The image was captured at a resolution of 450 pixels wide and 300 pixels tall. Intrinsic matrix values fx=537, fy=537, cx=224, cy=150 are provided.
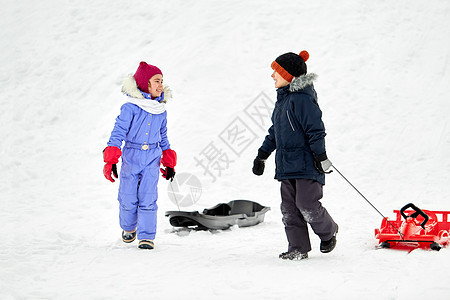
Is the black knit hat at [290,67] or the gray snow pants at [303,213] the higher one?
the black knit hat at [290,67]

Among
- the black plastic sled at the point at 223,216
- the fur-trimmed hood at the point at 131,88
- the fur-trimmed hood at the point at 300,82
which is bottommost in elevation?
the black plastic sled at the point at 223,216

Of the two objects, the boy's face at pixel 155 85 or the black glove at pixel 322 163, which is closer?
the black glove at pixel 322 163

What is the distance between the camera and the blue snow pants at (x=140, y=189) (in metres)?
5.00

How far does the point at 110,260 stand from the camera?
4.48 meters

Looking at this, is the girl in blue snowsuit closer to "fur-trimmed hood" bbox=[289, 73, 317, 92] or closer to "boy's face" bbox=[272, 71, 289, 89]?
"boy's face" bbox=[272, 71, 289, 89]

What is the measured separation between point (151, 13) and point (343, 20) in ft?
13.9

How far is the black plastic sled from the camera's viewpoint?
19.2ft

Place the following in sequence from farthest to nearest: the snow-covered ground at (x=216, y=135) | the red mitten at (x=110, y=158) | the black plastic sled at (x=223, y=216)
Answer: the black plastic sled at (x=223, y=216)
the red mitten at (x=110, y=158)
the snow-covered ground at (x=216, y=135)

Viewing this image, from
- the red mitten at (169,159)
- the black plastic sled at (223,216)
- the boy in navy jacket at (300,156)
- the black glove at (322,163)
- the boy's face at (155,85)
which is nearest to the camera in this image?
the black glove at (322,163)

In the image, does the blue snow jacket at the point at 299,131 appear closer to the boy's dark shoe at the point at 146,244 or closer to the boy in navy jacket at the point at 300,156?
the boy in navy jacket at the point at 300,156

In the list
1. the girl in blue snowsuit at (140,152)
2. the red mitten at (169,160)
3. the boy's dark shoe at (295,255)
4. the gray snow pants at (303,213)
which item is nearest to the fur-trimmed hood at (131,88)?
the girl in blue snowsuit at (140,152)

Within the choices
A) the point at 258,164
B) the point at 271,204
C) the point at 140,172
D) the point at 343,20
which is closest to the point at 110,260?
the point at 140,172

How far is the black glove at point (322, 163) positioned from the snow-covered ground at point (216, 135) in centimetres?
77

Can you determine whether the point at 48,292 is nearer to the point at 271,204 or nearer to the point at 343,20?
the point at 271,204
